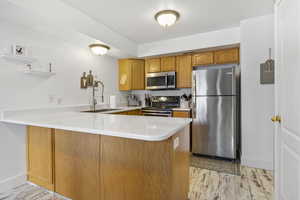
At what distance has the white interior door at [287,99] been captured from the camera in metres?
1.15

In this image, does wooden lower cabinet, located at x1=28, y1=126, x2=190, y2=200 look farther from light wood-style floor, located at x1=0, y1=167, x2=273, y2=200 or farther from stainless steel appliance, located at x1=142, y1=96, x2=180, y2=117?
stainless steel appliance, located at x1=142, y1=96, x2=180, y2=117

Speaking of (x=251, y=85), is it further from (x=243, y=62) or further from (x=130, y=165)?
(x=130, y=165)

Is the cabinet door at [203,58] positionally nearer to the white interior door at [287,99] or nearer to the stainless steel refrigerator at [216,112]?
the stainless steel refrigerator at [216,112]

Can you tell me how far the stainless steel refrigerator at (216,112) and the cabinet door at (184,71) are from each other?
0.52 meters

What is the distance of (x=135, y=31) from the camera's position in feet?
10.4

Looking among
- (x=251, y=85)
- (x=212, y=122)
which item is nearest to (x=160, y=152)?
(x=212, y=122)

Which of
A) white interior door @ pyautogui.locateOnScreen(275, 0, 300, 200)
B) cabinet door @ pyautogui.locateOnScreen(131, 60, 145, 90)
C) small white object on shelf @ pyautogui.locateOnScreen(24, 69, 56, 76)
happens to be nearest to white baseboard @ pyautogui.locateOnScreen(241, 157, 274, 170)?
white interior door @ pyautogui.locateOnScreen(275, 0, 300, 200)

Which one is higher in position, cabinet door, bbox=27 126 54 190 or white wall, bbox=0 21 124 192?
white wall, bbox=0 21 124 192

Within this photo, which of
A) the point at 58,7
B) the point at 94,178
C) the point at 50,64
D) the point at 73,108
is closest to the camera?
the point at 94,178

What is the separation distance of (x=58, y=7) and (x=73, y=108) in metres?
1.69

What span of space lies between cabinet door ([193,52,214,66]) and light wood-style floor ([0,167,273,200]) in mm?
2251

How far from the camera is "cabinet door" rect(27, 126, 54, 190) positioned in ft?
5.96

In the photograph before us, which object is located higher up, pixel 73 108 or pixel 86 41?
pixel 86 41

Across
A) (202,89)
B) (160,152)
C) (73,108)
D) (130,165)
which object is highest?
(202,89)
